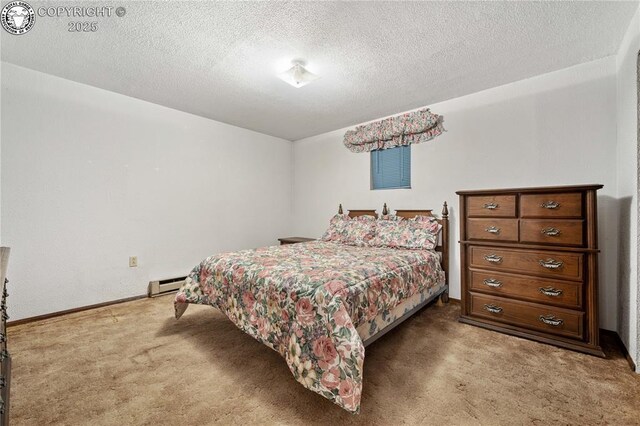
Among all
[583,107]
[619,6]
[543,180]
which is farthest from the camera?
[543,180]

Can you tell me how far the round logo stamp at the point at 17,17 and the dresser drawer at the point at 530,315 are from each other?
3.97 metres

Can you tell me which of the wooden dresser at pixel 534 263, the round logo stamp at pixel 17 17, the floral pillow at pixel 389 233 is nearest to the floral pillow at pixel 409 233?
the floral pillow at pixel 389 233

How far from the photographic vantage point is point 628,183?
196 cm

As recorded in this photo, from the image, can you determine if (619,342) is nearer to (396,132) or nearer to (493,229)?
(493,229)

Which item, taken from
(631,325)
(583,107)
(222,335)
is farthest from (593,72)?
(222,335)

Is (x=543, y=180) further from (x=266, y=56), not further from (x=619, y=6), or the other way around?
(x=266, y=56)

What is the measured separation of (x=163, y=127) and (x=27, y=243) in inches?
70.4

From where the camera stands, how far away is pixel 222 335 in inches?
87.7

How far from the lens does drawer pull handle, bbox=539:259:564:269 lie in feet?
6.72

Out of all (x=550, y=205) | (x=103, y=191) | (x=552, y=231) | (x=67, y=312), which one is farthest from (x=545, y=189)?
(x=67, y=312)

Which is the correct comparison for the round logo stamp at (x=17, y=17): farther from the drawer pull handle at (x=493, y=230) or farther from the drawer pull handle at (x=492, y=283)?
the drawer pull handle at (x=492, y=283)

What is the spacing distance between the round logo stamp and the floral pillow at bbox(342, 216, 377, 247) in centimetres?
325

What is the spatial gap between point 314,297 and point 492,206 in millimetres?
1829

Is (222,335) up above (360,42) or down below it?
below
